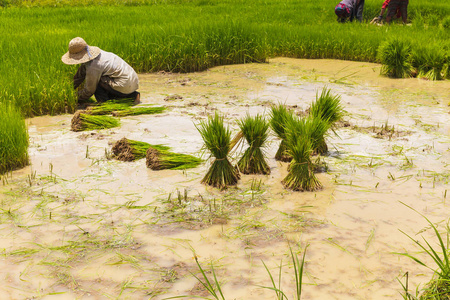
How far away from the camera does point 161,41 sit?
23.4 ft

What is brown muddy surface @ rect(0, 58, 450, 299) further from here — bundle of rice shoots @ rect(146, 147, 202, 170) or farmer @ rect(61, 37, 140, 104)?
farmer @ rect(61, 37, 140, 104)

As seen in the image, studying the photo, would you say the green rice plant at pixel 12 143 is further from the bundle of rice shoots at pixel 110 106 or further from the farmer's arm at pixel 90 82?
the farmer's arm at pixel 90 82

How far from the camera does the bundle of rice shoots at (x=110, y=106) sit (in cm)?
511

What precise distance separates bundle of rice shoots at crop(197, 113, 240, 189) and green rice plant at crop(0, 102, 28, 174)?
150cm

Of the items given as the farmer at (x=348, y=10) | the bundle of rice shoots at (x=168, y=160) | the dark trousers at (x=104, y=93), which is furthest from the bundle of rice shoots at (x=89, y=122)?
the farmer at (x=348, y=10)

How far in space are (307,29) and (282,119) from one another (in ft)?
17.5

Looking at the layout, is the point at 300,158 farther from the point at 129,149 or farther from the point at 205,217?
the point at 129,149

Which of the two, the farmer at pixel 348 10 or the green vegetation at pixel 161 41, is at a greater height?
the farmer at pixel 348 10

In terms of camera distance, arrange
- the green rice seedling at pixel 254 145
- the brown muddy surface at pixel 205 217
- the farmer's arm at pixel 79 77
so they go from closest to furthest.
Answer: the brown muddy surface at pixel 205 217 < the green rice seedling at pixel 254 145 < the farmer's arm at pixel 79 77

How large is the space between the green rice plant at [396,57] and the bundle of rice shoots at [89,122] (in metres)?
4.21

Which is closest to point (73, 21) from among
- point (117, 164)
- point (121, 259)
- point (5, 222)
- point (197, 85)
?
point (197, 85)

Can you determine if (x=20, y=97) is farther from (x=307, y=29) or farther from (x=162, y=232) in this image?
(x=307, y=29)

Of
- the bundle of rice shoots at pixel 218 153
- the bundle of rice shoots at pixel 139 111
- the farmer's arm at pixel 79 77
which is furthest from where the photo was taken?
the farmer's arm at pixel 79 77

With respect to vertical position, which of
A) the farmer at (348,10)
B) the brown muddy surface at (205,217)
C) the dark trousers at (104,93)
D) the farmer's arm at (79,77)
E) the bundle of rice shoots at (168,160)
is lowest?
the brown muddy surface at (205,217)
